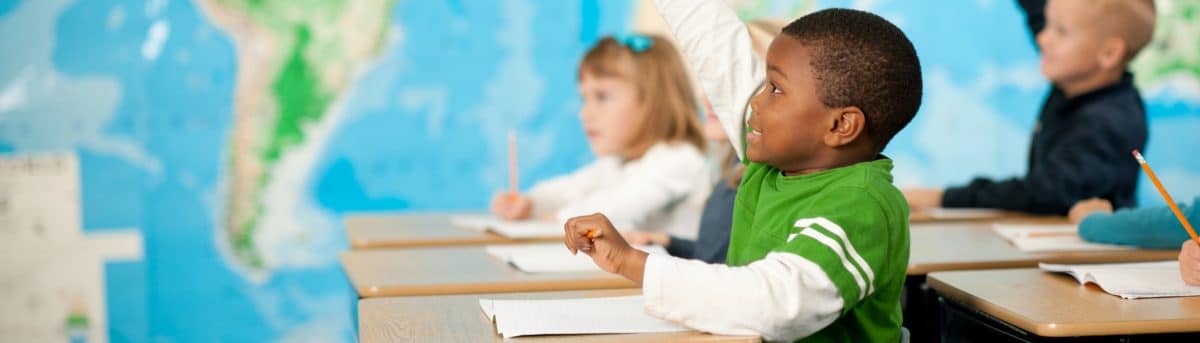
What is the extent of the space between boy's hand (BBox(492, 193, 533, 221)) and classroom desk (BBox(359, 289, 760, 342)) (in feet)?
4.29

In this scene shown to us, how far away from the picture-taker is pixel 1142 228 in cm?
228

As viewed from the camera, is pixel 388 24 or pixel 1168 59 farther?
pixel 1168 59

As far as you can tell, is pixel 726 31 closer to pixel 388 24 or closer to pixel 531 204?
pixel 531 204

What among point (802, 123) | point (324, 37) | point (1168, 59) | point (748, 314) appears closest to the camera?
point (748, 314)

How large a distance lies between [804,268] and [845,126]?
0.22 m

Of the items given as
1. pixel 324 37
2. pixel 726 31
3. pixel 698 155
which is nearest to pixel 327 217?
pixel 324 37

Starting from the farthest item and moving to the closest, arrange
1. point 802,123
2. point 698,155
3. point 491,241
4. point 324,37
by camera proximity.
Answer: point 324,37 < point 698,155 < point 491,241 < point 802,123

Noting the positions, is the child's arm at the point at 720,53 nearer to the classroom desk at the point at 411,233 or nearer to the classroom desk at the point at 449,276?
the classroom desk at the point at 449,276

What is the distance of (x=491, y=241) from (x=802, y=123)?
1269 millimetres

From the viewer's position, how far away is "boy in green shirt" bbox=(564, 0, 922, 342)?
1.40 meters

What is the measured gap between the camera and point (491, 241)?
271 centimetres

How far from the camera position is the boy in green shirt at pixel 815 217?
1402 mm

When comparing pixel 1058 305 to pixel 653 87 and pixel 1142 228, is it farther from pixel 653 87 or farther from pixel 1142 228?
pixel 653 87

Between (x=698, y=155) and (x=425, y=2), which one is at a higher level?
(x=425, y=2)
